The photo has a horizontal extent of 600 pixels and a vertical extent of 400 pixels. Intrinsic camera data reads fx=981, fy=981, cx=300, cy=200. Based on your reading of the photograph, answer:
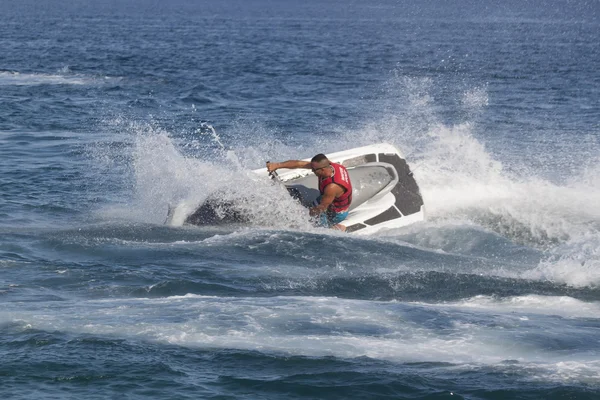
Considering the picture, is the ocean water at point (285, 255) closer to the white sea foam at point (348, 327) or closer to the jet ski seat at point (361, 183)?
the white sea foam at point (348, 327)

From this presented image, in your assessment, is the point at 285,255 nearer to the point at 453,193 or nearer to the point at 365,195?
the point at 365,195

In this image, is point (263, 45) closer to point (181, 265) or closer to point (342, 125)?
point (342, 125)

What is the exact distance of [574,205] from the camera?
16.5 metres

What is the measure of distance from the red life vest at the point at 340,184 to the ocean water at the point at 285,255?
54cm

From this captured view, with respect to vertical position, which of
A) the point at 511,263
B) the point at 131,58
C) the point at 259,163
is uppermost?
the point at 131,58

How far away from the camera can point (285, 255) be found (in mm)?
12750

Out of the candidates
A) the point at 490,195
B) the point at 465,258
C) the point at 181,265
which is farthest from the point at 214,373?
the point at 490,195

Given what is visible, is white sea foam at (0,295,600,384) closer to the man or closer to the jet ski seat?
the man

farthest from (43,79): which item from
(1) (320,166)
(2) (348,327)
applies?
(2) (348,327)

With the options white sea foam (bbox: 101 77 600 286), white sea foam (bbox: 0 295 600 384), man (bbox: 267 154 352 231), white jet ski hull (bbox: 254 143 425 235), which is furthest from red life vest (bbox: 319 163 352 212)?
white sea foam (bbox: 0 295 600 384)

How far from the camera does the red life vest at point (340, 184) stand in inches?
553

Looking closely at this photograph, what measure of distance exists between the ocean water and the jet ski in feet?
0.81

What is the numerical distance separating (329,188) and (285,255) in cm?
166

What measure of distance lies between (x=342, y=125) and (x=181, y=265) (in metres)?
13.1
